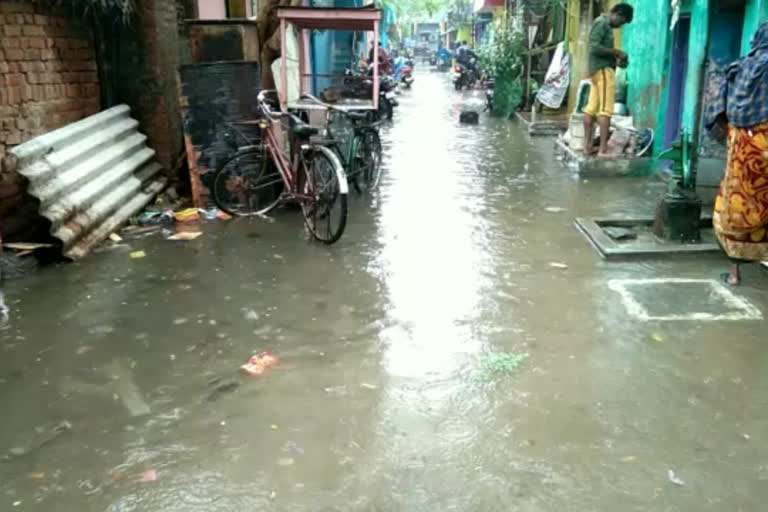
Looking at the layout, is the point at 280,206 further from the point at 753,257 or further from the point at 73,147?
the point at 753,257

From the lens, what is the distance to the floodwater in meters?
2.75

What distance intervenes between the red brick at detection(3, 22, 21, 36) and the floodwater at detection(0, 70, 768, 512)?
2.03 metres

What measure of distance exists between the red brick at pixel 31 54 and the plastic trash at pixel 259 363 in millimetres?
3976

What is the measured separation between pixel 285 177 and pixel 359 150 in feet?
4.33

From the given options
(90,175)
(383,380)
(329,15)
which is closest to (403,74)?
(329,15)

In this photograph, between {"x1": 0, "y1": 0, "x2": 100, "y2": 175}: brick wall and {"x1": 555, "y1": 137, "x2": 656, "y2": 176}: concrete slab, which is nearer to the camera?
{"x1": 0, "y1": 0, "x2": 100, "y2": 175}: brick wall

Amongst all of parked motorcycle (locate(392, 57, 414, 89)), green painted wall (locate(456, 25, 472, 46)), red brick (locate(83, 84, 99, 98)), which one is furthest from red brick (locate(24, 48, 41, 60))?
green painted wall (locate(456, 25, 472, 46))

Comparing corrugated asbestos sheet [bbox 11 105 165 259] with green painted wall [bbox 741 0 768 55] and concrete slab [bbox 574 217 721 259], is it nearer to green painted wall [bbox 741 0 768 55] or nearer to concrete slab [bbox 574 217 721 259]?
concrete slab [bbox 574 217 721 259]

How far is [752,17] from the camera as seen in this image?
5980 mm

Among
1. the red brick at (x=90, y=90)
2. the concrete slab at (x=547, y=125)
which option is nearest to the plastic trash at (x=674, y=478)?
the red brick at (x=90, y=90)

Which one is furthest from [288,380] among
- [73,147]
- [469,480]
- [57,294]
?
[73,147]

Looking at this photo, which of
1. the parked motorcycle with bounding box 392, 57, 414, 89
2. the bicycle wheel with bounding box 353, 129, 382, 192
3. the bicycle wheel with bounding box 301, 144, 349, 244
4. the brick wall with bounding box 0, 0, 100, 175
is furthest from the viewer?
the parked motorcycle with bounding box 392, 57, 414, 89

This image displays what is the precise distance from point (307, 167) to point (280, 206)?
109cm

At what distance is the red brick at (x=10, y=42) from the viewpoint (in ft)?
18.7
